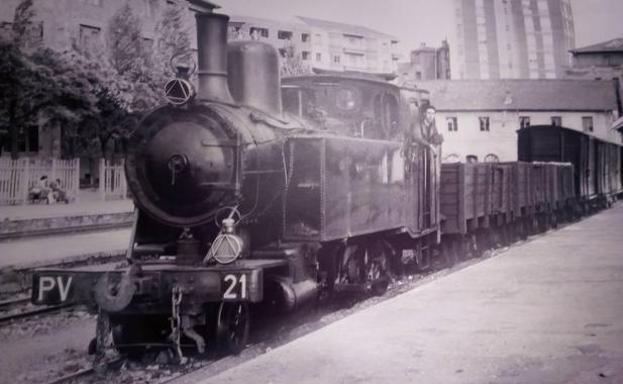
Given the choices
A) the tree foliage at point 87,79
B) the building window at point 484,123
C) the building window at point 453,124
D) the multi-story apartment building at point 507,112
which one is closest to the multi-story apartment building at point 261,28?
the tree foliage at point 87,79

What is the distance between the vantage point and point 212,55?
6.06 m

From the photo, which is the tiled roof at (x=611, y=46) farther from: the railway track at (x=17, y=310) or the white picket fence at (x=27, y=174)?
the white picket fence at (x=27, y=174)

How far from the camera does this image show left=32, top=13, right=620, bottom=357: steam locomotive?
530 cm

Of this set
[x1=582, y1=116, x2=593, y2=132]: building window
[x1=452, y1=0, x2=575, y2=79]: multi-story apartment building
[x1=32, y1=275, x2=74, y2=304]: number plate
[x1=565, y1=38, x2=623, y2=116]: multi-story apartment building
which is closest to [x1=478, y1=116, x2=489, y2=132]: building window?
[x1=452, y1=0, x2=575, y2=79]: multi-story apartment building

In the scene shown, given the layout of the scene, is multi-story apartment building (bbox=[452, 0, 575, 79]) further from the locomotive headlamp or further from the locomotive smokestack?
the locomotive headlamp

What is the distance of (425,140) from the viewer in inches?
363

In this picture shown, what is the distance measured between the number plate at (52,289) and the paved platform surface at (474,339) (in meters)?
1.88

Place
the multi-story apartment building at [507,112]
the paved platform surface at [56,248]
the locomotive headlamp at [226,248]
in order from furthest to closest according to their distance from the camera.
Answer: the multi-story apartment building at [507,112]
the paved platform surface at [56,248]
the locomotive headlamp at [226,248]

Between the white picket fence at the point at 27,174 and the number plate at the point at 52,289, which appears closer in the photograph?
the number plate at the point at 52,289

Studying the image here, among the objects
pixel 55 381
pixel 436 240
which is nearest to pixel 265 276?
pixel 55 381

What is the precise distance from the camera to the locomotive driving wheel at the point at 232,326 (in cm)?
557

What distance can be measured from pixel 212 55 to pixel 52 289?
2592 millimetres

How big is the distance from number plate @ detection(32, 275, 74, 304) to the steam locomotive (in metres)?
0.01

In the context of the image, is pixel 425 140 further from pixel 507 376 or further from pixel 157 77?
pixel 157 77
